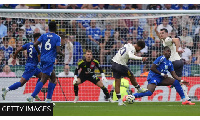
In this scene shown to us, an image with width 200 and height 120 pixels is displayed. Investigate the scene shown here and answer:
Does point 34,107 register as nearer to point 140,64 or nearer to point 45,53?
point 45,53

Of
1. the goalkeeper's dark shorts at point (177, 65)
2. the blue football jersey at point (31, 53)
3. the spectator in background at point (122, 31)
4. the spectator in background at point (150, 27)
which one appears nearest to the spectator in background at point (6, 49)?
the blue football jersey at point (31, 53)

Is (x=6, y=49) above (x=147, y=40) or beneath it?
beneath

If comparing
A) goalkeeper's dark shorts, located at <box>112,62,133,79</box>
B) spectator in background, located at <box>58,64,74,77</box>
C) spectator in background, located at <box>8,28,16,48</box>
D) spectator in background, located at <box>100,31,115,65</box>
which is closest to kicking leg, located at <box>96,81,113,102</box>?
spectator in background, located at <box>58,64,74,77</box>

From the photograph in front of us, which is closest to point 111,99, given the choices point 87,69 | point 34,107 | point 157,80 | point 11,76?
point 87,69

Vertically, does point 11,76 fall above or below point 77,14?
below

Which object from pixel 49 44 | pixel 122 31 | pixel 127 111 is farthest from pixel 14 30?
pixel 127 111

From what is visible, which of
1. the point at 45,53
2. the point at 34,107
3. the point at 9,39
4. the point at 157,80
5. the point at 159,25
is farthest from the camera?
the point at 159,25

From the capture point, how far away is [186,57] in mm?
16625

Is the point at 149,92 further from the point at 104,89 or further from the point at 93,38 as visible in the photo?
the point at 93,38

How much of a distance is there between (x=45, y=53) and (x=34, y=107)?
2655mm

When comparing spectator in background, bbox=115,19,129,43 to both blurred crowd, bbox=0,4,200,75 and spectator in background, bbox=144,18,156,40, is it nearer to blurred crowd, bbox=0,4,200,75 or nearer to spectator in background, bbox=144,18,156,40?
blurred crowd, bbox=0,4,200,75

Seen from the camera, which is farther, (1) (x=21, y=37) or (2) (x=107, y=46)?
(2) (x=107, y=46)

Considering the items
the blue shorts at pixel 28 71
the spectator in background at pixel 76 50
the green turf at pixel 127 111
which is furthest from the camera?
the spectator in background at pixel 76 50

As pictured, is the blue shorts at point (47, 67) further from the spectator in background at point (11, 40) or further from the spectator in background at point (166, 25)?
the spectator in background at point (166, 25)
